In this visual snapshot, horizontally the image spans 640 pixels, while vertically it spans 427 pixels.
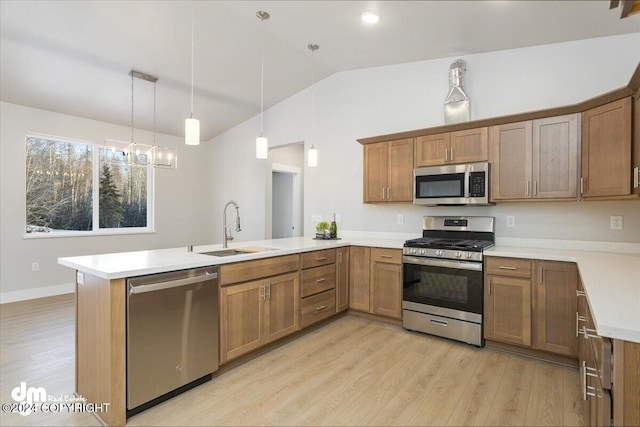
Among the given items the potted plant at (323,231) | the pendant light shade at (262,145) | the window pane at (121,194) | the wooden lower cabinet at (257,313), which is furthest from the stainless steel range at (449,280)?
the window pane at (121,194)

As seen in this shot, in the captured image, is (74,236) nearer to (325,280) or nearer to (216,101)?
A: (216,101)

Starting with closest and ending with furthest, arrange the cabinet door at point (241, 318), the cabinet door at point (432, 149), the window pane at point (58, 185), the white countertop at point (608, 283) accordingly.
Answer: the white countertop at point (608, 283)
the cabinet door at point (241, 318)
the cabinet door at point (432, 149)
the window pane at point (58, 185)


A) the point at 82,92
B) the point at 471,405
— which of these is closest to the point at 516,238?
the point at 471,405

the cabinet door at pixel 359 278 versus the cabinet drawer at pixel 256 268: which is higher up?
the cabinet drawer at pixel 256 268

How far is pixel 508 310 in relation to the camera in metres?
2.80

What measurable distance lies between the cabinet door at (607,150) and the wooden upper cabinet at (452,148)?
2.50 feet

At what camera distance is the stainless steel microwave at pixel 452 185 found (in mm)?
3113

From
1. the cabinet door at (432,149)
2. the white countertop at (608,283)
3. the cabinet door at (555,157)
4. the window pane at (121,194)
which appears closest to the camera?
the white countertop at (608,283)

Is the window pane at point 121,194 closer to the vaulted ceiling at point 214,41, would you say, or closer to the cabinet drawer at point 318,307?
the vaulted ceiling at point 214,41

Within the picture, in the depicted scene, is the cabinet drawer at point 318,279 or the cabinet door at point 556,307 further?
the cabinet drawer at point 318,279

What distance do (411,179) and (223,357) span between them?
2.53 meters

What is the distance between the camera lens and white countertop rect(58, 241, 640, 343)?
42.8 inches

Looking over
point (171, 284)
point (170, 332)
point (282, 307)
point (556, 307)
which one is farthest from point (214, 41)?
point (556, 307)

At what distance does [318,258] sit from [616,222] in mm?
2607
